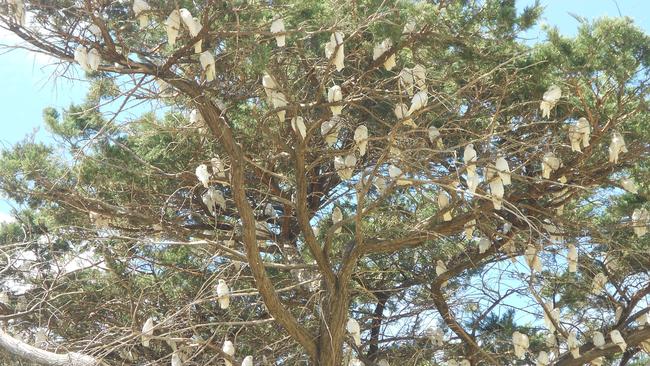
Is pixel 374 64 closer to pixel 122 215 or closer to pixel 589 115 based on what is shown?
pixel 589 115

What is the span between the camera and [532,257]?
Result: 4.97 meters

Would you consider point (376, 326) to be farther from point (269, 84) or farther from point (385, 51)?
point (269, 84)

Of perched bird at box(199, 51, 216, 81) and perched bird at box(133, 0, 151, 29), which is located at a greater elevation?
perched bird at box(133, 0, 151, 29)

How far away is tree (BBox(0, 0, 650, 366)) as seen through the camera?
4473 millimetres

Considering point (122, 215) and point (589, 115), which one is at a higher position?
point (122, 215)

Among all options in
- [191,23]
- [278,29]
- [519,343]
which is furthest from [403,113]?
[519,343]

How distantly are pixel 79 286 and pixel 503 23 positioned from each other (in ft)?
12.2

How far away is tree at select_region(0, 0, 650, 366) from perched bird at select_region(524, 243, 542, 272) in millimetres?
18

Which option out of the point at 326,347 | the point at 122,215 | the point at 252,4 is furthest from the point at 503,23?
the point at 122,215

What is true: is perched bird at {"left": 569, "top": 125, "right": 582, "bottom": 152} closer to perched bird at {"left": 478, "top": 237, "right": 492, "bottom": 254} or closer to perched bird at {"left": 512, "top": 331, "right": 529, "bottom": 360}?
perched bird at {"left": 478, "top": 237, "right": 492, "bottom": 254}

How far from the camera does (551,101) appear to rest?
4676 millimetres

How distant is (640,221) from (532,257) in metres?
0.73

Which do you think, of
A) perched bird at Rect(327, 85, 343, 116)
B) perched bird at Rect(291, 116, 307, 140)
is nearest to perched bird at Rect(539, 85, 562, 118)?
perched bird at Rect(327, 85, 343, 116)

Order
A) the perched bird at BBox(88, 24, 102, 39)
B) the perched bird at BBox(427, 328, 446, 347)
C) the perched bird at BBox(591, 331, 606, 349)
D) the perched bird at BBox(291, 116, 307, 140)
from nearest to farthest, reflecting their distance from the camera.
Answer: the perched bird at BBox(88, 24, 102, 39)
the perched bird at BBox(291, 116, 307, 140)
the perched bird at BBox(591, 331, 606, 349)
the perched bird at BBox(427, 328, 446, 347)
